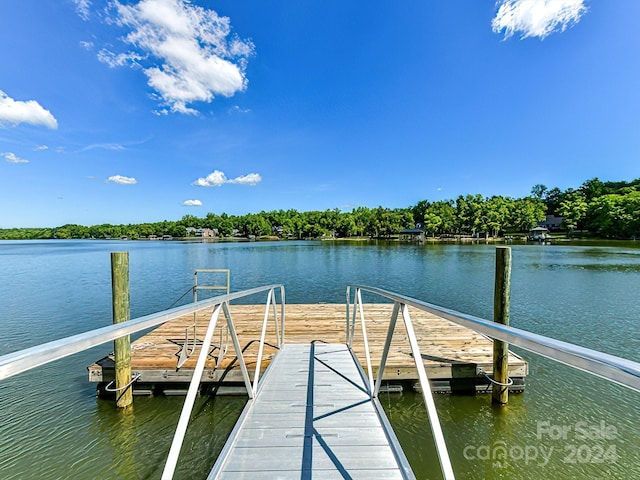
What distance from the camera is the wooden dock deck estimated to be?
4.85 metres

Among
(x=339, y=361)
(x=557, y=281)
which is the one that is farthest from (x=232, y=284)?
(x=557, y=281)

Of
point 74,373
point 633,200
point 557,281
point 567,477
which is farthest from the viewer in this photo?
point 633,200

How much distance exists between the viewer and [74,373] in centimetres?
654

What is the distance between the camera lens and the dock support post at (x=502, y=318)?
479cm

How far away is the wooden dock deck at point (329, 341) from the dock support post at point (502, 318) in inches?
7.3

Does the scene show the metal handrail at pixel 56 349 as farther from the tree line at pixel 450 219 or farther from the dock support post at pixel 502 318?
the tree line at pixel 450 219

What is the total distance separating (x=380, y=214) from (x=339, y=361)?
275ft

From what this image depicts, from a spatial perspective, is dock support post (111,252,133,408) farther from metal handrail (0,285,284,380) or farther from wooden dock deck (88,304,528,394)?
metal handrail (0,285,284,380)

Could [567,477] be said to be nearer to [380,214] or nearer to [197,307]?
[197,307]

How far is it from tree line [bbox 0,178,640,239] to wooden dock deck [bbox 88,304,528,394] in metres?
68.4

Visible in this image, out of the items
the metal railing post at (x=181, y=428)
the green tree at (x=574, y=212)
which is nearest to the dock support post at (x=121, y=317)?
the metal railing post at (x=181, y=428)

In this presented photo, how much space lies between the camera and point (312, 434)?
2625mm

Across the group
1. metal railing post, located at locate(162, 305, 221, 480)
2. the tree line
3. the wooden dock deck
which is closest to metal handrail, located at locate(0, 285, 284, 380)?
metal railing post, located at locate(162, 305, 221, 480)

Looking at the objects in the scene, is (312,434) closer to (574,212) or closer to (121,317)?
(121,317)
